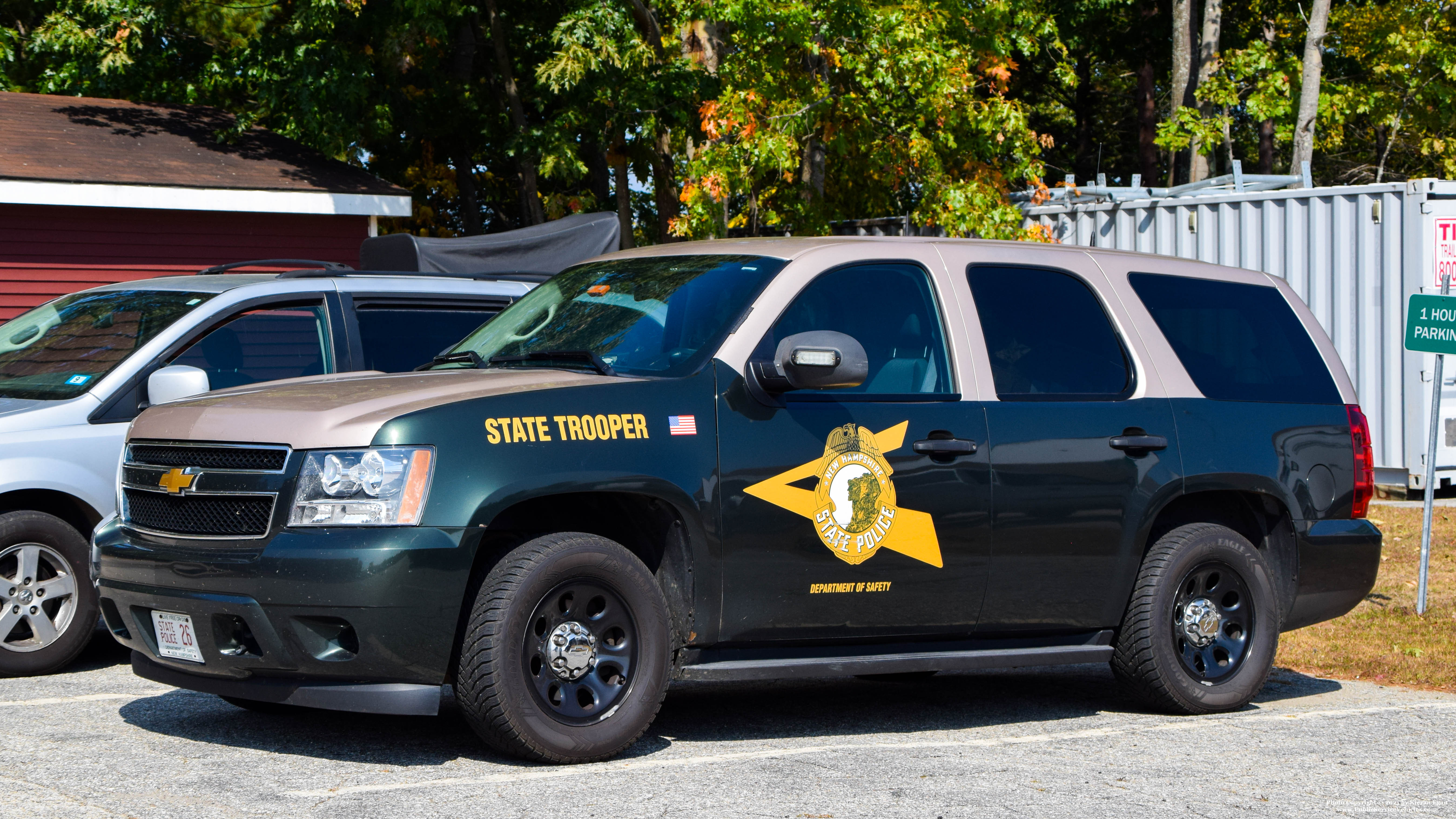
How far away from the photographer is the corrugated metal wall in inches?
576

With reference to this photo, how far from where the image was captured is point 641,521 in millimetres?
5715

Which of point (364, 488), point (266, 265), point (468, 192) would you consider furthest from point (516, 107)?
point (364, 488)

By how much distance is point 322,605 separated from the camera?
502cm

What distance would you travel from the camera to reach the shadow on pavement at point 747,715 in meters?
5.86

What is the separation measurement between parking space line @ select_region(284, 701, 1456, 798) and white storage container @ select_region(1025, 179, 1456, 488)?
8095 millimetres

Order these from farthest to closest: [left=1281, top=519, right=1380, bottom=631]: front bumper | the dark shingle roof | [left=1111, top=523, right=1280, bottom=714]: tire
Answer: the dark shingle roof, [left=1281, top=519, right=1380, bottom=631]: front bumper, [left=1111, top=523, right=1280, bottom=714]: tire

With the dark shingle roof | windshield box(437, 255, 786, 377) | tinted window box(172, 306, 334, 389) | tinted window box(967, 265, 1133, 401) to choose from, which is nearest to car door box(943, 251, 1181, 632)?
tinted window box(967, 265, 1133, 401)

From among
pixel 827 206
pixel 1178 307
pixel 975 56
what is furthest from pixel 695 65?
pixel 1178 307

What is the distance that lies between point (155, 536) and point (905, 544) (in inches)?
106

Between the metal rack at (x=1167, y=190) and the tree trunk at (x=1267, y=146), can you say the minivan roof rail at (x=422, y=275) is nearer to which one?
the metal rack at (x=1167, y=190)

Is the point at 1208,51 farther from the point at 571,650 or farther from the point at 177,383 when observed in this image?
the point at 571,650

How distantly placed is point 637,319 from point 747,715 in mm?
1824

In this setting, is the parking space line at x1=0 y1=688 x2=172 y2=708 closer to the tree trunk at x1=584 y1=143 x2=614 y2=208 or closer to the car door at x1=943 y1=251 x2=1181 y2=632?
the car door at x1=943 y1=251 x2=1181 y2=632

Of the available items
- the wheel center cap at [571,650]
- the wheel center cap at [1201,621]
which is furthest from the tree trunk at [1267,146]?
the wheel center cap at [571,650]
